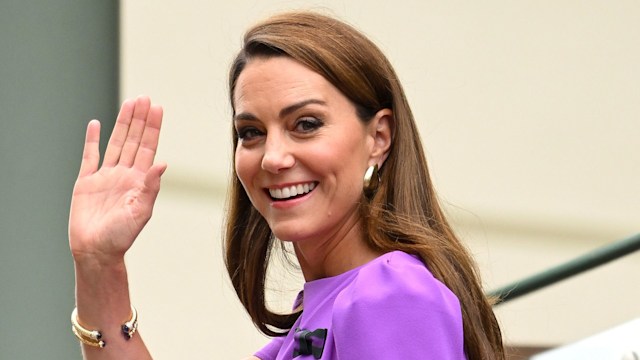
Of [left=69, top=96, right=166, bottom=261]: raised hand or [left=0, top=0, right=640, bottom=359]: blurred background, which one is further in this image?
[left=0, top=0, right=640, bottom=359]: blurred background

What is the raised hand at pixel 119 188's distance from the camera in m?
2.29

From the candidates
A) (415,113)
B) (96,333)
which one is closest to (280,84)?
(96,333)

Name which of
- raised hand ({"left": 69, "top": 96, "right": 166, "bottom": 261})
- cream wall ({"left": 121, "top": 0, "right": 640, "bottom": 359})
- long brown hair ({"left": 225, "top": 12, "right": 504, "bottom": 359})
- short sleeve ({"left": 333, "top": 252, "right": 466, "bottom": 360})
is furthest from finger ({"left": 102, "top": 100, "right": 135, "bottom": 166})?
cream wall ({"left": 121, "top": 0, "right": 640, "bottom": 359})

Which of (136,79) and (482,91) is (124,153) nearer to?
(136,79)

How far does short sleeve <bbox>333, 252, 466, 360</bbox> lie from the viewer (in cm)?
193

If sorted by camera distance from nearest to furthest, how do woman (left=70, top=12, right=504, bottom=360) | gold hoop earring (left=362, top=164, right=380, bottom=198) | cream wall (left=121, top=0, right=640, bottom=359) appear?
1. woman (left=70, top=12, right=504, bottom=360)
2. gold hoop earring (left=362, top=164, right=380, bottom=198)
3. cream wall (left=121, top=0, right=640, bottom=359)

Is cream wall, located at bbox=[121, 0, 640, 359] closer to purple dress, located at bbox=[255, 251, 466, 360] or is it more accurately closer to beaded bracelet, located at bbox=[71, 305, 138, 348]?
beaded bracelet, located at bbox=[71, 305, 138, 348]

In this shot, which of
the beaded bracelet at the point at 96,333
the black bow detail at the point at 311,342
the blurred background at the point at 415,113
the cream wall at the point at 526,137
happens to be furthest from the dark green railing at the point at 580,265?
the black bow detail at the point at 311,342

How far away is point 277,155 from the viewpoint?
2.11m

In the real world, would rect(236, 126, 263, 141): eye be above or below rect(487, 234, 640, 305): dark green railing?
above

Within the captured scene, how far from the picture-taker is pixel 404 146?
2217mm

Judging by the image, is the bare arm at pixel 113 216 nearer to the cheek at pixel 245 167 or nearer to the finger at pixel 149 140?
the finger at pixel 149 140

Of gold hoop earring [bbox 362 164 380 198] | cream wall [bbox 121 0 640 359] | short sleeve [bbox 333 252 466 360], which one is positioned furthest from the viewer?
cream wall [bbox 121 0 640 359]

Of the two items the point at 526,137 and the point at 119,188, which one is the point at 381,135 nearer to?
the point at 119,188
